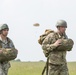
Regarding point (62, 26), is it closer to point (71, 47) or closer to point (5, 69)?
point (71, 47)

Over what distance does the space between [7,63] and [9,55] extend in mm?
299

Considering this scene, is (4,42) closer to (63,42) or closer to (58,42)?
(58,42)

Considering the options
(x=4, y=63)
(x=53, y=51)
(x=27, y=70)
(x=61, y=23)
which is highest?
(x=61, y=23)

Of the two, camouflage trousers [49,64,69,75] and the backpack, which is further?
the backpack

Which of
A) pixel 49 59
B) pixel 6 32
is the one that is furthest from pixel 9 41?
pixel 49 59

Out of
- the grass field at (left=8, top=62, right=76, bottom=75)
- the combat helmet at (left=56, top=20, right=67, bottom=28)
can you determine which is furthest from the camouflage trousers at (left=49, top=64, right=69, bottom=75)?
the grass field at (left=8, top=62, right=76, bottom=75)

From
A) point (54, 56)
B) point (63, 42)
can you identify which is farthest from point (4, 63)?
point (63, 42)

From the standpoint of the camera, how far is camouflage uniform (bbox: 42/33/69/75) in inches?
598

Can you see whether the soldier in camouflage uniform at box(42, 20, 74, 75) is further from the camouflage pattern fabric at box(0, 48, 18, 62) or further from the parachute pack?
the camouflage pattern fabric at box(0, 48, 18, 62)

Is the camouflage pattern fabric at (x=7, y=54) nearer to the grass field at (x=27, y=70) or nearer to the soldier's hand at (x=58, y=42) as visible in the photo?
the soldier's hand at (x=58, y=42)

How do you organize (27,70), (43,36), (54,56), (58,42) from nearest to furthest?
(58,42) < (54,56) < (43,36) < (27,70)

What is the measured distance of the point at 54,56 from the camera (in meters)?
15.2

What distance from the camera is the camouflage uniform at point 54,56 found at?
49.8 feet

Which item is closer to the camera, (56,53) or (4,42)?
(4,42)
